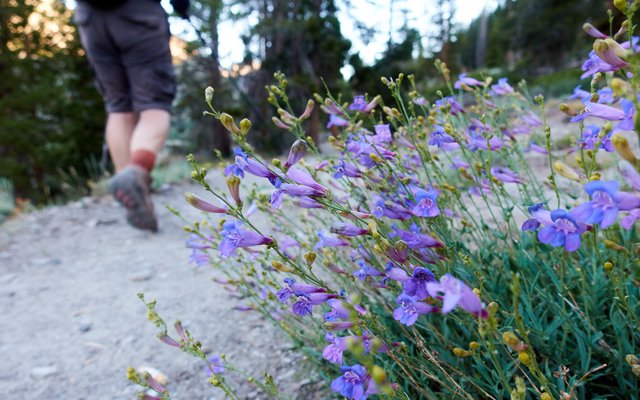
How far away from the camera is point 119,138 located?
3.87 meters

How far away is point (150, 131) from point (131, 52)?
0.67 meters

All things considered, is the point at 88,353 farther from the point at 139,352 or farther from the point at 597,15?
the point at 597,15

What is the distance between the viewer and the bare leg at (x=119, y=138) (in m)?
3.86

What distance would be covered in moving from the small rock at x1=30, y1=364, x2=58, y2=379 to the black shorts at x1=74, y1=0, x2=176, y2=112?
223 centimetres

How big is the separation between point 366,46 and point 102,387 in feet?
31.5

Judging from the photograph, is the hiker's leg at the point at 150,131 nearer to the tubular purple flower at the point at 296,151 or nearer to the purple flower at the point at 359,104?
the purple flower at the point at 359,104

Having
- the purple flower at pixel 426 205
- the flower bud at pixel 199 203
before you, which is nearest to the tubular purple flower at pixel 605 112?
the purple flower at pixel 426 205

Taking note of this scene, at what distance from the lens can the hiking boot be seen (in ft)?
11.3

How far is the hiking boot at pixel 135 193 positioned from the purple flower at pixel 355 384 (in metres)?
2.91

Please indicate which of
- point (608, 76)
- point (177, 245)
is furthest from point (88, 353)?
point (608, 76)

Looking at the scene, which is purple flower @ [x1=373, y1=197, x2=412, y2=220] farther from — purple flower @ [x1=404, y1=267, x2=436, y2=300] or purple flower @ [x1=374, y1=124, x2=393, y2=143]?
purple flower @ [x1=404, y1=267, x2=436, y2=300]

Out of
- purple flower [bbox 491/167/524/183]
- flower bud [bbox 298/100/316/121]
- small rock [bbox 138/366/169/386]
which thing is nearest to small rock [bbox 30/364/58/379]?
small rock [bbox 138/366/169/386]

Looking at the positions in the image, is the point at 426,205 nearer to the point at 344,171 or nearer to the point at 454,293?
the point at 344,171

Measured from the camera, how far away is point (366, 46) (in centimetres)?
1034
